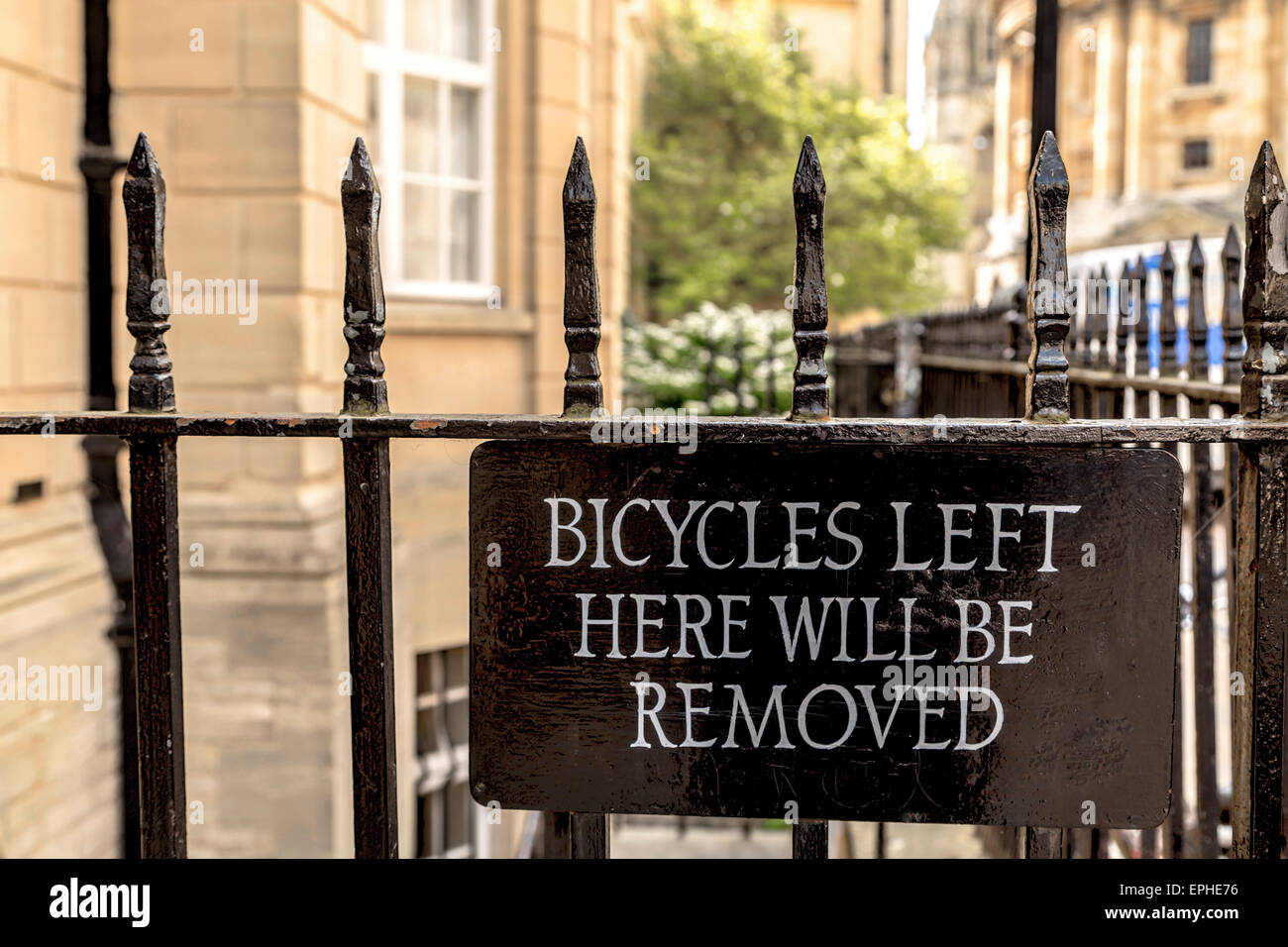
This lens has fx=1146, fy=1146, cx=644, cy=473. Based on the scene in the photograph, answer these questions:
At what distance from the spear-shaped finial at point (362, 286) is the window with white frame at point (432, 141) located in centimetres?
492

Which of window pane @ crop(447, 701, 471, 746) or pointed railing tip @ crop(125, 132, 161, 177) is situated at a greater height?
pointed railing tip @ crop(125, 132, 161, 177)

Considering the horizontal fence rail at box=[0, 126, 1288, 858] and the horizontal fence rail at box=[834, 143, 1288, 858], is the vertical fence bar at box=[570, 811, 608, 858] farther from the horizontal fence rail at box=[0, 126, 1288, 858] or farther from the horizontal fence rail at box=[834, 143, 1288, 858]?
the horizontal fence rail at box=[834, 143, 1288, 858]

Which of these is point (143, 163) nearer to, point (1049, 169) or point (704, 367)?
point (1049, 169)

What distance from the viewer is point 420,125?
273 inches

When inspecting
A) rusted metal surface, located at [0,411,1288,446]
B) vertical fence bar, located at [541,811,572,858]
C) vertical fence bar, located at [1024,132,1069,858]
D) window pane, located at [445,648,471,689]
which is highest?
vertical fence bar, located at [1024,132,1069,858]

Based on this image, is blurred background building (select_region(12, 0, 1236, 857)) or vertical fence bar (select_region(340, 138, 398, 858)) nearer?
vertical fence bar (select_region(340, 138, 398, 858))

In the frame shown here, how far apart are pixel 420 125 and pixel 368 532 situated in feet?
18.5

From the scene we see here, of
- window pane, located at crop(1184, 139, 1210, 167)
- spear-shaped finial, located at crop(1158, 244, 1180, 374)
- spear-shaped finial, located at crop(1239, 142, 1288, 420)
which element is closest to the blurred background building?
spear-shaped finial, located at crop(1158, 244, 1180, 374)

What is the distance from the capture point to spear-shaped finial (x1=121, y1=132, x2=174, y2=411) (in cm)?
179

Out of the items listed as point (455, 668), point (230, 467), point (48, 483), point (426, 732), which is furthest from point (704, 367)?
point (48, 483)

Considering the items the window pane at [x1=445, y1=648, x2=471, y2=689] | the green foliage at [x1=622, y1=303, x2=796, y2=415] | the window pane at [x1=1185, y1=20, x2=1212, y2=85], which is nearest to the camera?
the window pane at [x1=445, y1=648, x2=471, y2=689]

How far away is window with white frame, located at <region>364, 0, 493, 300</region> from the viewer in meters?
6.66

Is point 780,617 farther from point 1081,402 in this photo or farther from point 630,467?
point 1081,402

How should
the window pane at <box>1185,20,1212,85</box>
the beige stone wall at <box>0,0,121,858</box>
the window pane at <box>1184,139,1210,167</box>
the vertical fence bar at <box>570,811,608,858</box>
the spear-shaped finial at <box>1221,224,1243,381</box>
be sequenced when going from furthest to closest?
the window pane at <box>1184,139,1210,167</box>, the window pane at <box>1185,20,1212,85</box>, the beige stone wall at <box>0,0,121,858</box>, the spear-shaped finial at <box>1221,224,1243,381</box>, the vertical fence bar at <box>570,811,608,858</box>
